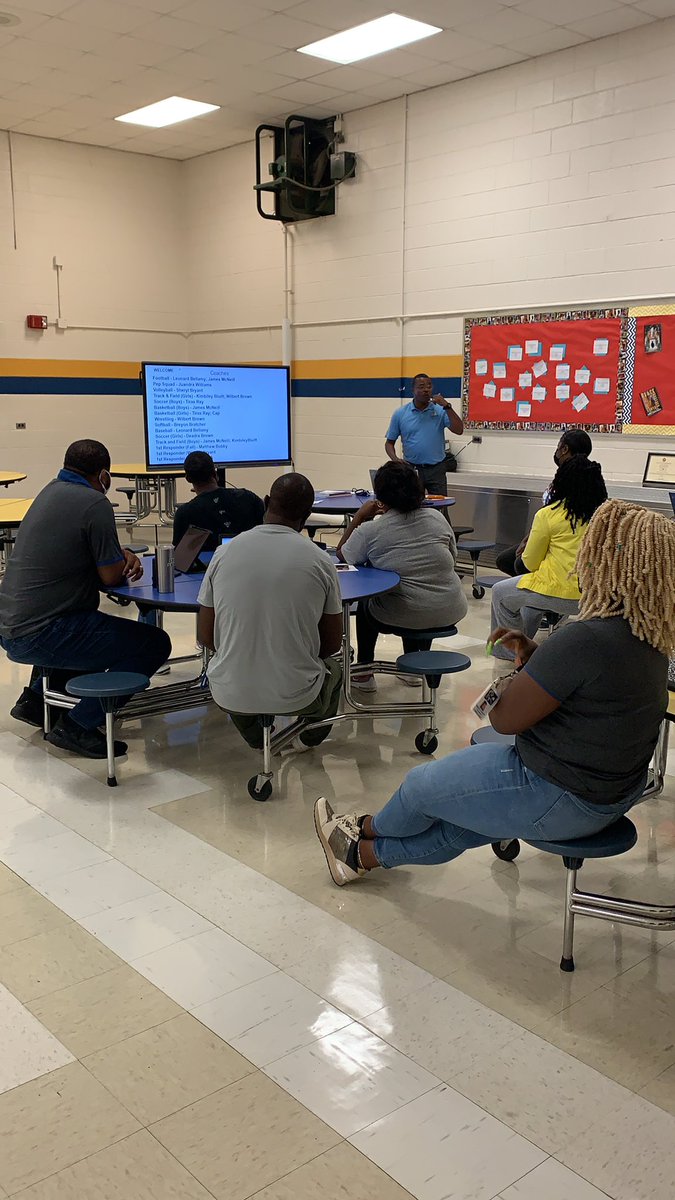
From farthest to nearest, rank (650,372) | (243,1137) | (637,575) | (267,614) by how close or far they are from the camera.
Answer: (650,372), (267,614), (637,575), (243,1137)

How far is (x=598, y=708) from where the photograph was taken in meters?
2.25

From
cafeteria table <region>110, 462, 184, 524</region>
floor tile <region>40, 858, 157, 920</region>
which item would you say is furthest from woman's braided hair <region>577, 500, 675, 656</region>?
cafeteria table <region>110, 462, 184, 524</region>

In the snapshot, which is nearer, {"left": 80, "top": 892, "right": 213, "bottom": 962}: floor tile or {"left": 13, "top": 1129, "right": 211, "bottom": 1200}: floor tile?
{"left": 13, "top": 1129, "right": 211, "bottom": 1200}: floor tile

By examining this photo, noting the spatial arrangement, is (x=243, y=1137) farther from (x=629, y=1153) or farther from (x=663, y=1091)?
(x=663, y=1091)

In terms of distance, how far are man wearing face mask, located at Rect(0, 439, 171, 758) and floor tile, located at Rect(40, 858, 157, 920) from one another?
992 mm

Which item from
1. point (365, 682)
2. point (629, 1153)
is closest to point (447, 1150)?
point (629, 1153)

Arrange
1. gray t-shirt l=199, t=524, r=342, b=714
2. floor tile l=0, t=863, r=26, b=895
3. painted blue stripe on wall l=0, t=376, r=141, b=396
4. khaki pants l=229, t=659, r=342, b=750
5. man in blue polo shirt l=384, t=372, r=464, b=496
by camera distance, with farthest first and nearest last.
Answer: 1. painted blue stripe on wall l=0, t=376, r=141, b=396
2. man in blue polo shirt l=384, t=372, r=464, b=496
3. khaki pants l=229, t=659, r=342, b=750
4. gray t-shirt l=199, t=524, r=342, b=714
5. floor tile l=0, t=863, r=26, b=895

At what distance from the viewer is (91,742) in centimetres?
402

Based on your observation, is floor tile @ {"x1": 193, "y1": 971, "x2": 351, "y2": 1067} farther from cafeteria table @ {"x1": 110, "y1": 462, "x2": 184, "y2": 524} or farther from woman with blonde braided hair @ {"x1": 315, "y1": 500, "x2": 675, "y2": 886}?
cafeteria table @ {"x1": 110, "y1": 462, "x2": 184, "y2": 524}

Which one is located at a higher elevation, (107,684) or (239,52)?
(239,52)

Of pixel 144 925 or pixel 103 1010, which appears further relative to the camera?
pixel 144 925

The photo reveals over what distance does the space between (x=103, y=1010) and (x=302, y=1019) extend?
0.47 metres

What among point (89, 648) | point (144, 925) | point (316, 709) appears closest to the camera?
point (144, 925)

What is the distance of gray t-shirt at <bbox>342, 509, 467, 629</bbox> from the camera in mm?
4258
